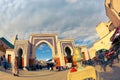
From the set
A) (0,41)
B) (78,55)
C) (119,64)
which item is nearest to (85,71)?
(78,55)

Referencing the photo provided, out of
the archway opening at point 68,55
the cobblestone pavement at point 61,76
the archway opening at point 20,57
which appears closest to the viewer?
the cobblestone pavement at point 61,76

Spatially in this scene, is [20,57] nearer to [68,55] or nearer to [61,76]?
[68,55]

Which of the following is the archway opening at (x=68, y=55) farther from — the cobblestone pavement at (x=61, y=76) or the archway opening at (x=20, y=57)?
the cobblestone pavement at (x=61, y=76)

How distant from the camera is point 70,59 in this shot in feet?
133

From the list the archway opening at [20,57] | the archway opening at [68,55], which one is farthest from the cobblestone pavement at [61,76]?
the archway opening at [68,55]

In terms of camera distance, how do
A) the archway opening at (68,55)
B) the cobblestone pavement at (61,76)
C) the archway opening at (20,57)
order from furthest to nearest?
the archway opening at (68,55) < the archway opening at (20,57) < the cobblestone pavement at (61,76)

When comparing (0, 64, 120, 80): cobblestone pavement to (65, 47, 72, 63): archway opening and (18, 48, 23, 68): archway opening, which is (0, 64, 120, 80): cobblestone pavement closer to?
(18, 48, 23, 68): archway opening

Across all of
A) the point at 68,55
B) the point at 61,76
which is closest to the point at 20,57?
the point at 68,55

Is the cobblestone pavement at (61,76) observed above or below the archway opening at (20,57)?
below

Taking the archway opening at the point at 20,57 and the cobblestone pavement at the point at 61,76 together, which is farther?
the archway opening at the point at 20,57

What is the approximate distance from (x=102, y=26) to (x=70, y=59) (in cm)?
1217

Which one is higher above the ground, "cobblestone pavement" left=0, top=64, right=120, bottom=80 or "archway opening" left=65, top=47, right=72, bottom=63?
"archway opening" left=65, top=47, right=72, bottom=63

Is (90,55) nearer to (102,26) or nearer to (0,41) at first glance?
(102,26)

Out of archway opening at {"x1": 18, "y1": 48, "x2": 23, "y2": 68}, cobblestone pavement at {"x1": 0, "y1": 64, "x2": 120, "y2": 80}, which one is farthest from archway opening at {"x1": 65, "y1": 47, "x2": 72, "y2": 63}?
cobblestone pavement at {"x1": 0, "y1": 64, "x2": 120, "y2": 80}
